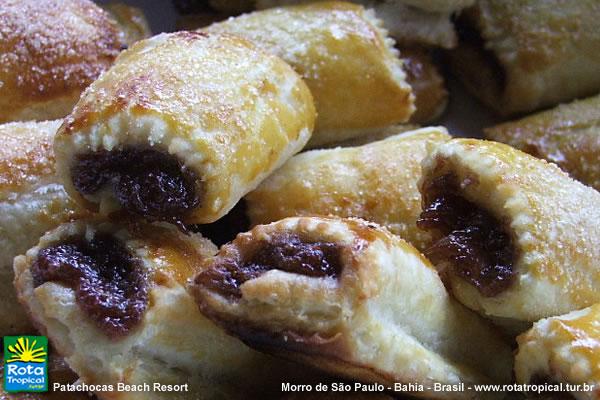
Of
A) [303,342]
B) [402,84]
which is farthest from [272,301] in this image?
[402,84]

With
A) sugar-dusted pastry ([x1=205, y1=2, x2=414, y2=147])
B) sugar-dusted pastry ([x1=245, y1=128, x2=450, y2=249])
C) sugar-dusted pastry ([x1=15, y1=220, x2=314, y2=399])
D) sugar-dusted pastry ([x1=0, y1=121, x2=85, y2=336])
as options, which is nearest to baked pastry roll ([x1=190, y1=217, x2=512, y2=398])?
sugar-dusted pastry ([x1=15, y1=220, x2=314, y2=399])

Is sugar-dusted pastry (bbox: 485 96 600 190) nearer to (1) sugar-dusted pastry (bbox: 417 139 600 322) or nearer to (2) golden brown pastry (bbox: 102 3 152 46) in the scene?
(1) sugar-dusted pastry (bbox: 417 139 600 322)

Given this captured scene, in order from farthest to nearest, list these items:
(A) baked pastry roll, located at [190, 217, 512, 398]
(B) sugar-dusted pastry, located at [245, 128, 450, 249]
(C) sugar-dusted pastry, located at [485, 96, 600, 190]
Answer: (C) sugar-dusted pastry, located at [485, 96, 600, 190]
(B) sugar-dusted pastry, located at [245, 128, 450, 249]
(A) baked pastry roll, located at [190, 217, 512, 398]

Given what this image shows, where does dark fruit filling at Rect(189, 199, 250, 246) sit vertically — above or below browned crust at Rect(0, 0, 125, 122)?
below

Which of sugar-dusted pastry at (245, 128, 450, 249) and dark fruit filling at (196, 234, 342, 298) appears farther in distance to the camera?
sugar-dusted pastry at (245, 128, 450, 249)

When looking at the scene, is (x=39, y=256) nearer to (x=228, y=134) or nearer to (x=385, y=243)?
(x=228, y=134)

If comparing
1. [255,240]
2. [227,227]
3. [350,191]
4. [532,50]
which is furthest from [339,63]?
[255,240]

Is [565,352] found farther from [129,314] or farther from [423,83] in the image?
[423,83]

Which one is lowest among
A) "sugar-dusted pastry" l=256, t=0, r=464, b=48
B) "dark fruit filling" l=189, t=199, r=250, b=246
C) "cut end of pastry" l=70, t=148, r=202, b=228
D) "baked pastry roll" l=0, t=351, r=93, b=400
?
"baked pastry roll" l=0, t=351, r=93, b=400
